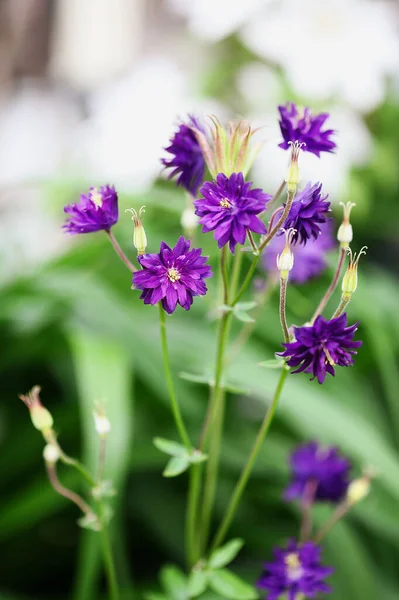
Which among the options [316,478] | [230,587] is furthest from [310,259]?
[230,587]

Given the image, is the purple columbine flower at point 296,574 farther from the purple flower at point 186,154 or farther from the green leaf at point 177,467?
the purple flower at point 186,154

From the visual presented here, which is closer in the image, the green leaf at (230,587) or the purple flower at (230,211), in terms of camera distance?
the purple flower at (230,211)

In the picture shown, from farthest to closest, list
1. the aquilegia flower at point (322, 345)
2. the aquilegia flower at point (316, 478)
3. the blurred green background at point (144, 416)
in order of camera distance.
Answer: the blurred green background at point (144, 416) → the aquilegia flower at point (316, 478) → the aquilegia flower at point (322, 345)

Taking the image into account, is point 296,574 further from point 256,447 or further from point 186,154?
point 186,154

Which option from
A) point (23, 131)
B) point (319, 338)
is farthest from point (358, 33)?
point (319, 338)

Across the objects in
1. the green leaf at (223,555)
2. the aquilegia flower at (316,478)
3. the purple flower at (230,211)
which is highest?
the purple flower at (230,211)

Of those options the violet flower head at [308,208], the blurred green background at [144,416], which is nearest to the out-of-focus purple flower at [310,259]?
the blurred green background at [144,416]
